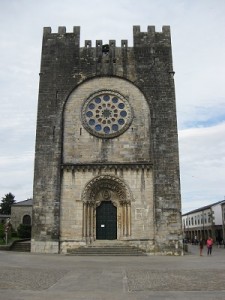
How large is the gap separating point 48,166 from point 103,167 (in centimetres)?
354

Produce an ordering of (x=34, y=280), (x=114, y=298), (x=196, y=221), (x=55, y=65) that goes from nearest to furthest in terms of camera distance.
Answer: (x=114, y=298) → (x=34, y=280) → (x=55, y=65) → (x=196, y=221)

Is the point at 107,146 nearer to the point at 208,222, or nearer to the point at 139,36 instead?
the point at 139,36

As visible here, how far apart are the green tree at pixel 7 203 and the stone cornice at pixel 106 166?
53074mm

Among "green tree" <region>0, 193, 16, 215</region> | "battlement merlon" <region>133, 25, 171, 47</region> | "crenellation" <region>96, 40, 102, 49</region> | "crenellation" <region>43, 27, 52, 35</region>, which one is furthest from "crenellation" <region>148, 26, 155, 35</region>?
"green tree" <region>0, 193, 16, 215</region>

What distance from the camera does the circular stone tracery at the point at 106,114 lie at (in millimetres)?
23578

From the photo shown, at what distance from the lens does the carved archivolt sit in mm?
22203

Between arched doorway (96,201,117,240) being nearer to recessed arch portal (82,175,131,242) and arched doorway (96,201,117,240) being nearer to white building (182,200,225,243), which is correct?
recessed arch portal (82,175,131,242)

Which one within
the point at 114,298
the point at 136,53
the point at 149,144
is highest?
the point at 136,53

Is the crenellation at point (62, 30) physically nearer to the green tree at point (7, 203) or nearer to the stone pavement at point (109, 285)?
the stone pavement at point (109, 285)

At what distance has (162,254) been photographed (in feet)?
69.5

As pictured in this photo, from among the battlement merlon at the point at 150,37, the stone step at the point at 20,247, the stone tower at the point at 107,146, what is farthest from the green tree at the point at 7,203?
the battlement merlon at the point at 150,37

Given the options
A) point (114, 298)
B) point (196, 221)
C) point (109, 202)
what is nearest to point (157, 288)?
point (114, 298)

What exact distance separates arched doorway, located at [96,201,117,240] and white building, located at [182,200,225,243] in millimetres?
23264

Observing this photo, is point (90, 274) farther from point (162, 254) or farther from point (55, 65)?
point (55, 65)
